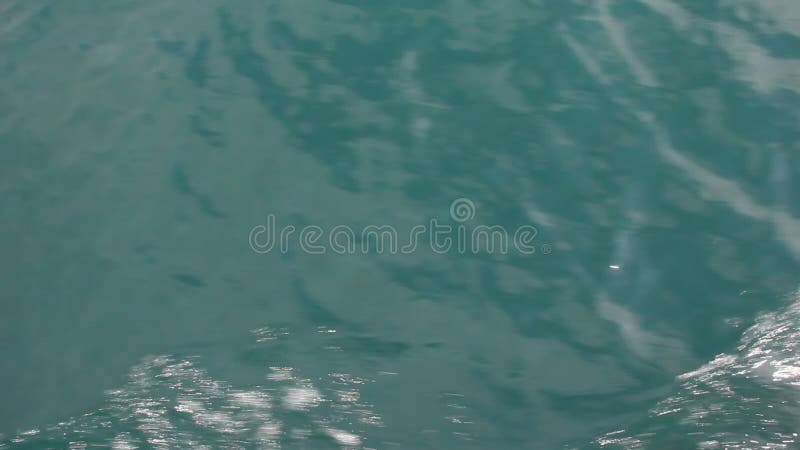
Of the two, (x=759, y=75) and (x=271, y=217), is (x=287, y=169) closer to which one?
(x=271, y=217)

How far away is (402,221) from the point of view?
2.35 m

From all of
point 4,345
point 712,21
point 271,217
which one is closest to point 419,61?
point 271,217

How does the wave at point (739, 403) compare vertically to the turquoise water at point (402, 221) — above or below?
below

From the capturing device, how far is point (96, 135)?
106 inches

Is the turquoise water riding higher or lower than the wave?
higher

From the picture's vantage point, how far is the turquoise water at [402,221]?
1.90m

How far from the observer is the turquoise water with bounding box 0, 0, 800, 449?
1896mm

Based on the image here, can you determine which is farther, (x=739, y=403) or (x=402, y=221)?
(x=402, y=221)

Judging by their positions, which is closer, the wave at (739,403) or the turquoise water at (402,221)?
the wave at (739,403)

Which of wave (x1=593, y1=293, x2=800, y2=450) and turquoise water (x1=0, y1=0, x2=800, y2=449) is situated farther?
turquoise water (x1=0, y1=0, x2=800, y2=449)

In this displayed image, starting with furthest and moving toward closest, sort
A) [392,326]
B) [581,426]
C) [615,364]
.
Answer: [392,326] → [615,364] → [581,426]

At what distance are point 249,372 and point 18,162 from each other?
3.79ft

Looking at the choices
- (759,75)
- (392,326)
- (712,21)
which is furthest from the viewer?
(712,21)

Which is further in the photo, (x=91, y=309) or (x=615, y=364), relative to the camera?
(x=91, y=309)
